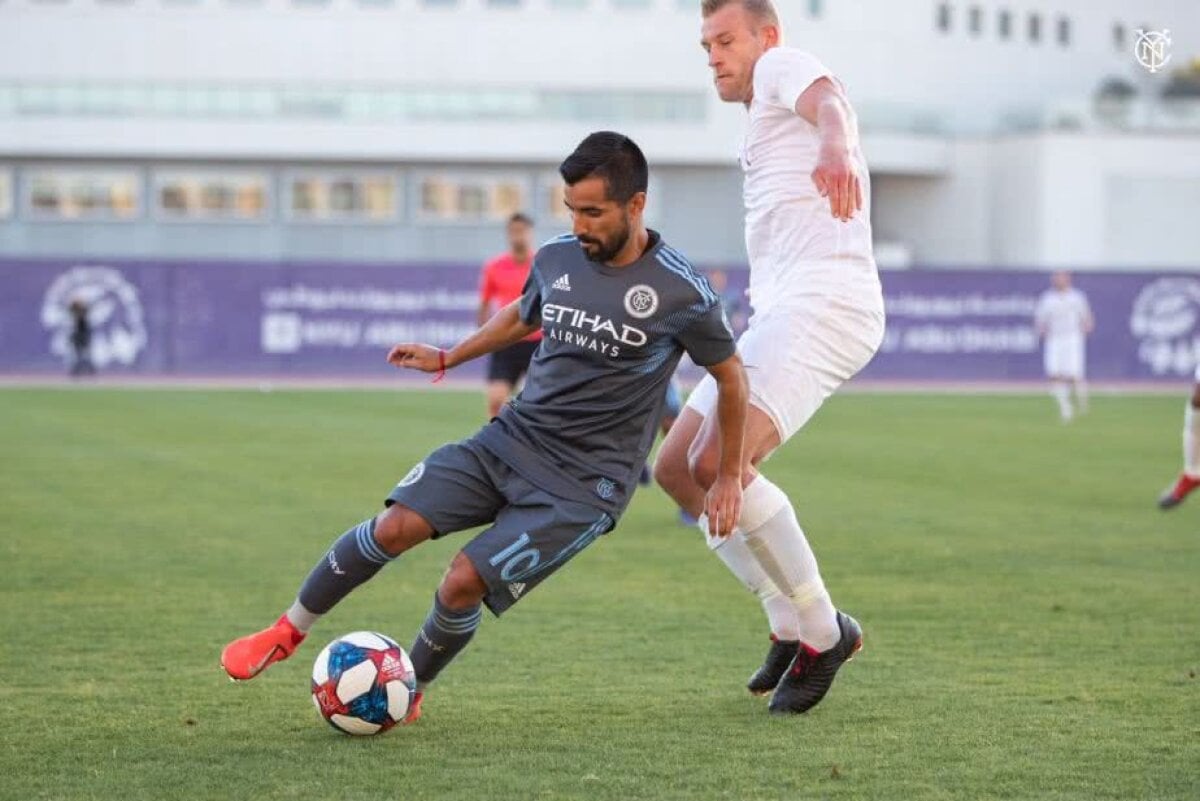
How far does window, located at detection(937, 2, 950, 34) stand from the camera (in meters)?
60.6

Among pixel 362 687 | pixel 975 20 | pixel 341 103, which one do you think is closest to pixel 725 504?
pixel 362 687

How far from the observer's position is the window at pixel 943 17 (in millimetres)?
60562

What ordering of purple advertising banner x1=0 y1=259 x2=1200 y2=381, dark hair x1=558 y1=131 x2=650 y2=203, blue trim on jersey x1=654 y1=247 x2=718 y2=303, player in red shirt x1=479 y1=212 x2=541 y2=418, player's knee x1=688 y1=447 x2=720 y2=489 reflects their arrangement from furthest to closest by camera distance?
purple advertising banner x1=0 y1=259 x2=1200 y2=381, player in red shirt x1=479 y1=212 x2=541 y2=418, player's knee x1=688 y1=447 x2=720 y2=489, blue trim on jersey x1=654 y1=247 x2=718 y2=303, dark hair x1=558 y1=131 x2=650 y2=203

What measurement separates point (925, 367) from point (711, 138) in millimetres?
20268

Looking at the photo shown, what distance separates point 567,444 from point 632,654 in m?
1.86

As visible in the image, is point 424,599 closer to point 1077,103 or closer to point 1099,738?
point 1099,738

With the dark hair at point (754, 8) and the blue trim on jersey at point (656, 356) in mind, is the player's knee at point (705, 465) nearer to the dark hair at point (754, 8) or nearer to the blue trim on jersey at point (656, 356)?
the blue trim on jersey at point (656, 356)

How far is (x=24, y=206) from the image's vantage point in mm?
57312

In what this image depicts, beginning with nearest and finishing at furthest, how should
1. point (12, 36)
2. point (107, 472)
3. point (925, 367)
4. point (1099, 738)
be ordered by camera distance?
point (1099, 738) < point (107, 472) < point (925, 367) < point (12, 36)

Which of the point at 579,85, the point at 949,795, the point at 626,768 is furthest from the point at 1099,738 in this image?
the point at 579,85

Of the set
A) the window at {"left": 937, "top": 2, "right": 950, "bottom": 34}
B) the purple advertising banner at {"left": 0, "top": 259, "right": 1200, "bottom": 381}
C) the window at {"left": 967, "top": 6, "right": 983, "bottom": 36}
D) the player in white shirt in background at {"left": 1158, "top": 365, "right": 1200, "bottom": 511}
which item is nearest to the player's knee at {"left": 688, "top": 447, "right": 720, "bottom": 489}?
the player in white shirt in background at {"left": 1158, "top": 365, "right": 1200, "bottom": 511}

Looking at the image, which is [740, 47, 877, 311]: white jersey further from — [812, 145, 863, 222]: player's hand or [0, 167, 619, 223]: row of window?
[0, 167, 619, 223]: row of window

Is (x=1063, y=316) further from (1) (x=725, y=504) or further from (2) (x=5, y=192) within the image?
(2) (x=5, y=192)

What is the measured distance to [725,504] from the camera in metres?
6.21
